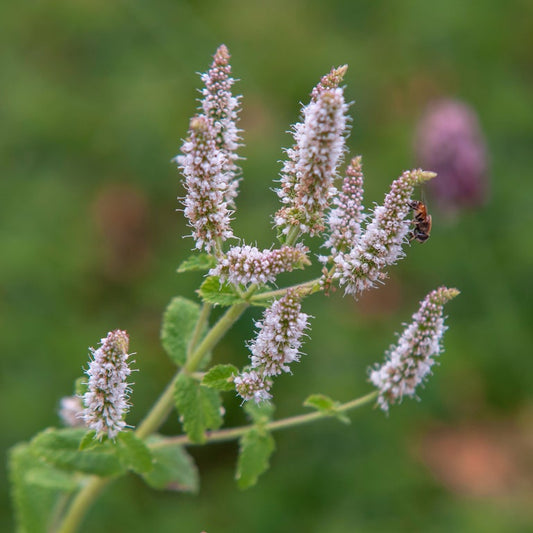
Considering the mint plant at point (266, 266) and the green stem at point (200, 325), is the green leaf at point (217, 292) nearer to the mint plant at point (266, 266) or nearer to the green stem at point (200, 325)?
the mint plant at point (266, 266)

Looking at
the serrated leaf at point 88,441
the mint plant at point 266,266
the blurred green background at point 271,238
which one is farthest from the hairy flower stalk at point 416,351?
the blurred green background at point 271,238

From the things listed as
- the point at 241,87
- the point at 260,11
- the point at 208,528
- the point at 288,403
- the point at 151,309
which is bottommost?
the point at 208,528

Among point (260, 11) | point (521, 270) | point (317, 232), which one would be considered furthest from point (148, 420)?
point (260, 11)

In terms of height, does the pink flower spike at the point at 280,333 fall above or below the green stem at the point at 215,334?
below

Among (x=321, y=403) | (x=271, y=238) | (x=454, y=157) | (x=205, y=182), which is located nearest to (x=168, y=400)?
(x=321, y=403)

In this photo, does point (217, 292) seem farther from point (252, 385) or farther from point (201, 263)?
point (252, 385)

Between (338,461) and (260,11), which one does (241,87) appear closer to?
(260,11)

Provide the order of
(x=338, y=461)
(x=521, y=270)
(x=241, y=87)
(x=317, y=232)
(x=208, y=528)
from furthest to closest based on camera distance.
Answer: (x=241, y=87) → (x=521, y=270) → (x=338, y=461) → (x=208, y=528) → (x=317, y=232)
